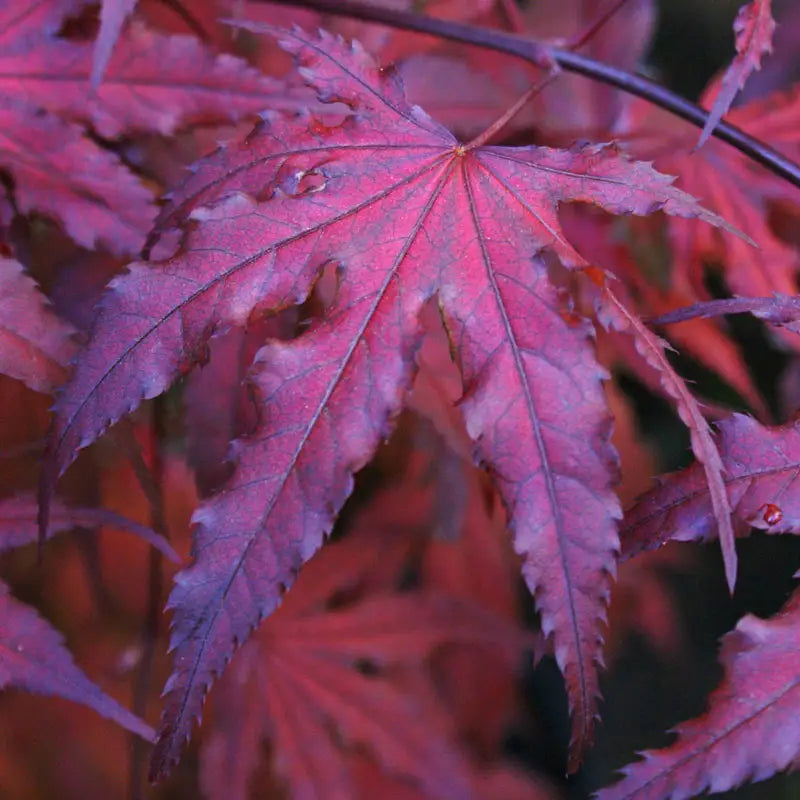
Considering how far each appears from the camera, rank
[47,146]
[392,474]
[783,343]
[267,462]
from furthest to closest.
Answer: [392,474] < [783,343] < [47,146] < [267,462]

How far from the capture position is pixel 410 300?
0.50 meters

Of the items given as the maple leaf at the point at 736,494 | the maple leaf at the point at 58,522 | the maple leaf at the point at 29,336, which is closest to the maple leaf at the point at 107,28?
the maple leaf at the point at 29,336

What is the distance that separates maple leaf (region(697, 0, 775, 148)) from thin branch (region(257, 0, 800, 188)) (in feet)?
0.23

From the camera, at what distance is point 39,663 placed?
1.63 ft

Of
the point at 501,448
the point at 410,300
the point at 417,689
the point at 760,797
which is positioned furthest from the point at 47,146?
the point at 760,797

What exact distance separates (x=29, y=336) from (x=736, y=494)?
46cm

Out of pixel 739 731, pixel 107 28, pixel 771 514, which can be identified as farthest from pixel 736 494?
pixel 107 28

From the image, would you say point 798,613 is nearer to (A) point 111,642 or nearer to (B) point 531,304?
(B) point 531,304

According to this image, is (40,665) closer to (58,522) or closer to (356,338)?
(58,522)

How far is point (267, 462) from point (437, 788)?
607 mm

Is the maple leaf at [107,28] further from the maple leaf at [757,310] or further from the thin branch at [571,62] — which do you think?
the maple leaf at [757,310]

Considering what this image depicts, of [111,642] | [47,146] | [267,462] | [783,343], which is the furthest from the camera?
[111,642]

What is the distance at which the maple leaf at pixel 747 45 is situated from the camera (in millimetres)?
503

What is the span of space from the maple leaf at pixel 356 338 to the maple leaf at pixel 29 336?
6 centimetres
